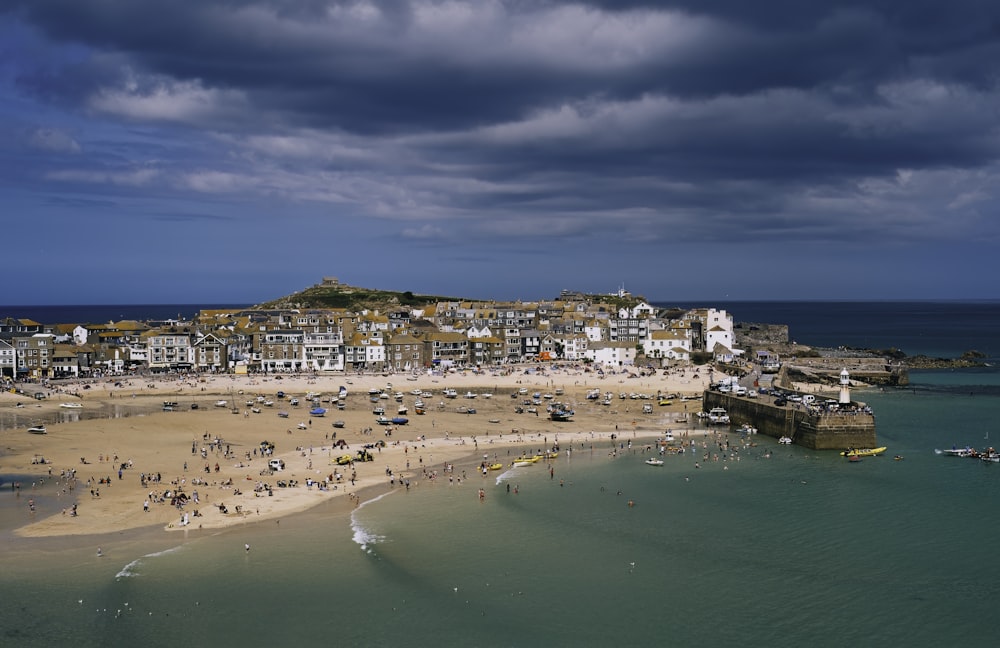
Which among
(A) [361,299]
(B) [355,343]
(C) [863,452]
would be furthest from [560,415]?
(A) [361,299]

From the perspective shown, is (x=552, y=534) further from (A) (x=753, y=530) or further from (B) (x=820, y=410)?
(B) (x=820, y=410)

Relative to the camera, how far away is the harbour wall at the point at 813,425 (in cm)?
5075

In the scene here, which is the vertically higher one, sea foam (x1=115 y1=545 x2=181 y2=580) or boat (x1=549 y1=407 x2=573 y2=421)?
boat (x1=549 y1=407 x2=573 y2=421)

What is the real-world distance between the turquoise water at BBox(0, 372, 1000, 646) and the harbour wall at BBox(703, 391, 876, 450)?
950 centimetres

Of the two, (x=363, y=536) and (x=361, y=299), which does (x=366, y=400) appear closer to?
(x=363, y=536)

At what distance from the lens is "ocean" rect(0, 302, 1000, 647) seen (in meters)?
23.9

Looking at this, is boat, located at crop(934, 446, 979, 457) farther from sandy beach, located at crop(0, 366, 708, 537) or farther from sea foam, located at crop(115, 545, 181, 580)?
sea foam, located at crop(115, 545, 181, 580)

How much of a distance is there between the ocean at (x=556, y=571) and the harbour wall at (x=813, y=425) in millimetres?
8264

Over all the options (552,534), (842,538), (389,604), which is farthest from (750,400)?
(389,604)

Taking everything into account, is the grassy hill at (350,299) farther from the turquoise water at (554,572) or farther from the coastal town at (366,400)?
the turquoise water at (554,572)

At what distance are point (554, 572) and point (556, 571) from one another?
0.40 ft

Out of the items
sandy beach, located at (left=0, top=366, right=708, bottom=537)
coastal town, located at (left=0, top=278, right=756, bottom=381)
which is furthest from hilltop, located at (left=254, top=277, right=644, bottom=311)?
sandy beach, located at (left=0, top=366, right=708, bottom=537)

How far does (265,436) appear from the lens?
5297 cm

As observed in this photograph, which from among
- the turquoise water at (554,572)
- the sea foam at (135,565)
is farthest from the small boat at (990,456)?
the sea foam at (135,565)
